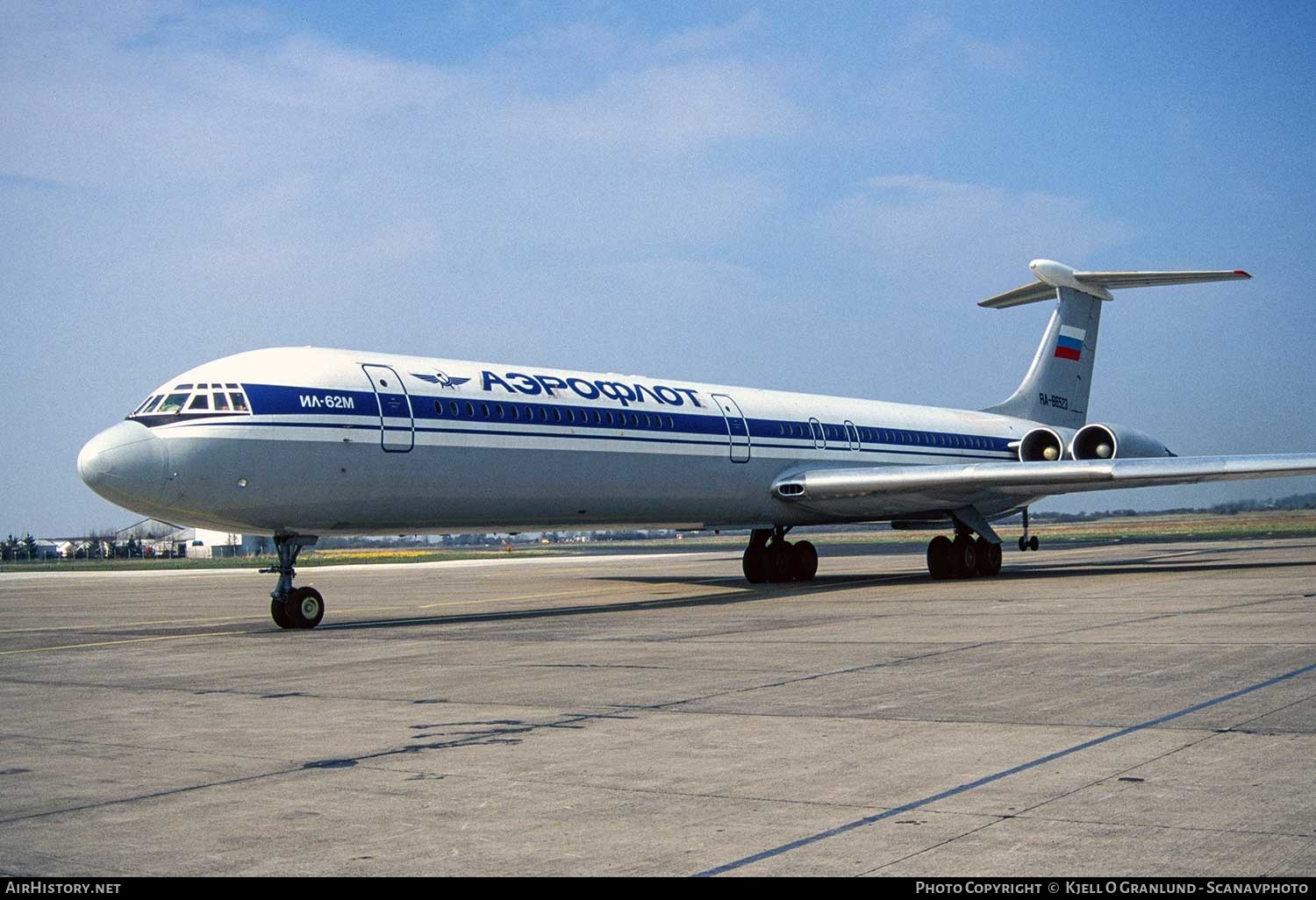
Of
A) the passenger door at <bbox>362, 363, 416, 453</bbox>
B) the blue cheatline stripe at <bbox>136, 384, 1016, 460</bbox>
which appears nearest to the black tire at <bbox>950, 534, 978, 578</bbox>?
the blue cheatline stripe at <bbox>136, 384, 1016, 460</bbox>

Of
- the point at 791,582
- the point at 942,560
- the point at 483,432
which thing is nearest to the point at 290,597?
the point at 483,432

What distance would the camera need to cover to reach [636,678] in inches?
402

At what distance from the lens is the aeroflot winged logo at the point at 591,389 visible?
62.4 feet

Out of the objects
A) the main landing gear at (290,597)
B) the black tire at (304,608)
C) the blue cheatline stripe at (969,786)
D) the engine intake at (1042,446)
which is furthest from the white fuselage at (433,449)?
the blue cheatline stripe at (969,786)

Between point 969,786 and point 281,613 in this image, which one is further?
point 281,613

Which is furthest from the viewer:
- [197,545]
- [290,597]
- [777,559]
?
[197,545]

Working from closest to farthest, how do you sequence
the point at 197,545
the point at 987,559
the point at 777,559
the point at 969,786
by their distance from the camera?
the point at 969,786
the point at 987,559
the point at 777,559
the point at 197,545

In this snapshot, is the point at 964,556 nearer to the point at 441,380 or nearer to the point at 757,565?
the point at 757,565

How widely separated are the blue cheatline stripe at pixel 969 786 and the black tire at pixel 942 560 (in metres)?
17.0

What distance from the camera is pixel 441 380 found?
18.2m

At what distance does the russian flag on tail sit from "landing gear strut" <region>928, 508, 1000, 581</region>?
7.11 m

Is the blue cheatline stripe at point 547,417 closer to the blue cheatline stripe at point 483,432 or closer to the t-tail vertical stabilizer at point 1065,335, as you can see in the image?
the blue cheatline stripe at point 483,432

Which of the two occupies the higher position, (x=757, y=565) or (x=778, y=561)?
(x=778, y=561)

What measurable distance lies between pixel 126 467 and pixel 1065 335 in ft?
76.1
